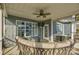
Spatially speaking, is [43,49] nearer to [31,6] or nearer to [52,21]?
[52,21]

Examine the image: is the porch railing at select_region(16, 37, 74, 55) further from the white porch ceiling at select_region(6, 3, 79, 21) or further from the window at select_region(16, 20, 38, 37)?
the white porch ceiling at select_region(6, 3, 79, 21)

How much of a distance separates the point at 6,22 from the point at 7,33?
0.38 m

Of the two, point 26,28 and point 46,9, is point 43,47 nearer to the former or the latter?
point 26,28

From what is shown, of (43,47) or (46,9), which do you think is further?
(43,47)

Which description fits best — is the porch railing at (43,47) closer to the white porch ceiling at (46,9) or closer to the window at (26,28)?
the window at (26,28)

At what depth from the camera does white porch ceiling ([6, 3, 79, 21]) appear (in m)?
5.39

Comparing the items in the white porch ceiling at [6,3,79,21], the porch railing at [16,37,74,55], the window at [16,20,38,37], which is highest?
the white porch ceiling at [6,3,79,21]

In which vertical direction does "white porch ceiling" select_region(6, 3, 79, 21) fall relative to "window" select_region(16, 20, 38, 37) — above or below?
above

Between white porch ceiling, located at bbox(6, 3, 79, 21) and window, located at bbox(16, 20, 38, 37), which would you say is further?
window, located at bbox(16, 20, 38, 37)

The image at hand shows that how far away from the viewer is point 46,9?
18.9 feet

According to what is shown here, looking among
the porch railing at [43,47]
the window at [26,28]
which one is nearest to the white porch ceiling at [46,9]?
the window at [26,28]

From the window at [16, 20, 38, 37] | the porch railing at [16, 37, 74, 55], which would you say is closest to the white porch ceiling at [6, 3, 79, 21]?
the window at [16, 20, 38, 37]

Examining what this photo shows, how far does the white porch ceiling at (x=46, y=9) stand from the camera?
5.39m

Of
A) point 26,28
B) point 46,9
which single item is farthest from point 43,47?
point 46,9
